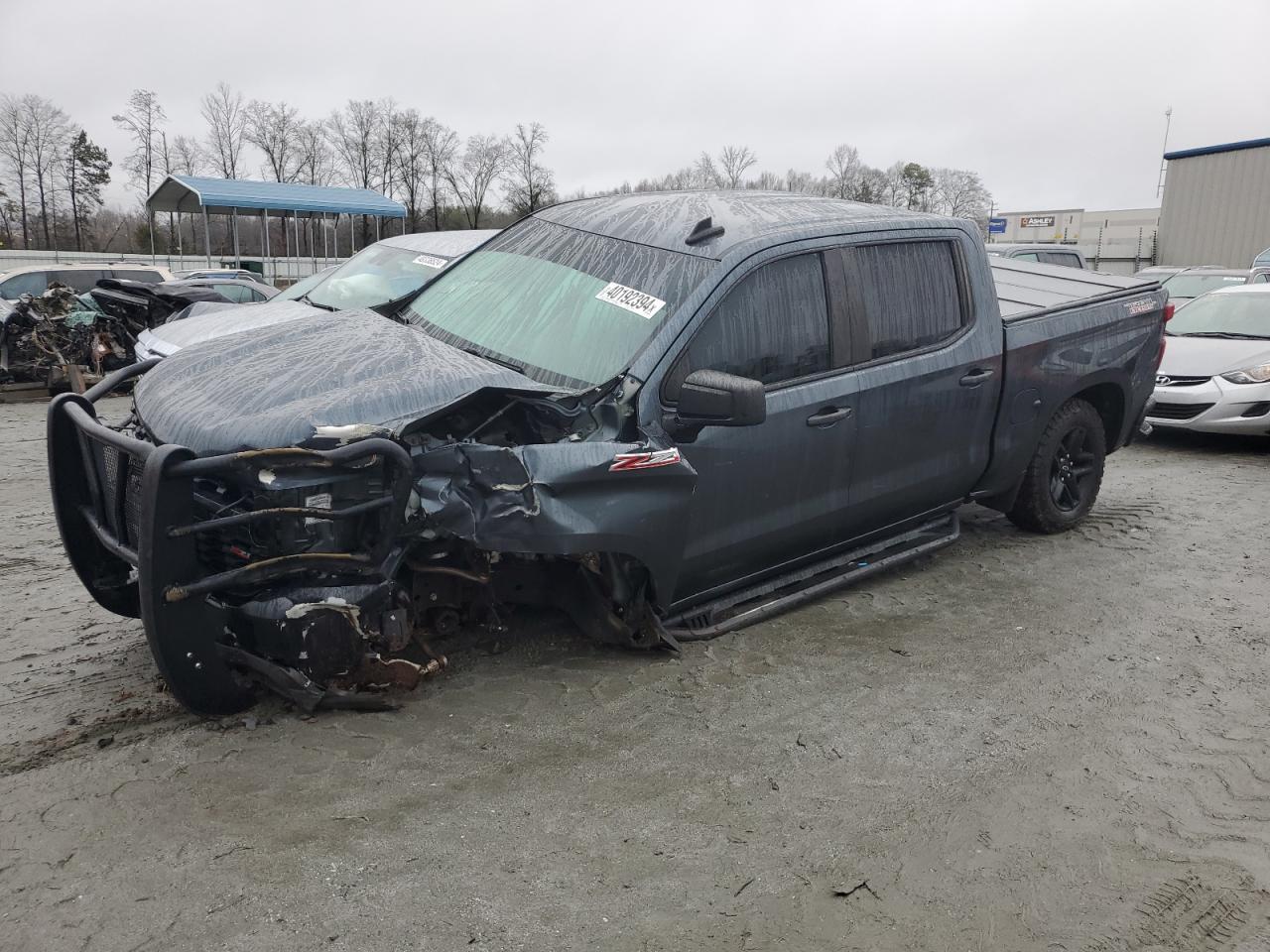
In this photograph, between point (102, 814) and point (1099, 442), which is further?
point (1099, 442)

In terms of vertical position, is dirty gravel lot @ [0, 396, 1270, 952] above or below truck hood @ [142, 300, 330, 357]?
below

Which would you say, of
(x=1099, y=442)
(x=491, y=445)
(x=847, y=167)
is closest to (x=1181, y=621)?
(x=1099, y=442)

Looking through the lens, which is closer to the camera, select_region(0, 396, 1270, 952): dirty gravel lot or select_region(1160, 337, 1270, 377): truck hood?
select_region(0, 396, 1270, 952): dirty gravel lot

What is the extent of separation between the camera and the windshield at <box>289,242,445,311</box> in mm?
9000

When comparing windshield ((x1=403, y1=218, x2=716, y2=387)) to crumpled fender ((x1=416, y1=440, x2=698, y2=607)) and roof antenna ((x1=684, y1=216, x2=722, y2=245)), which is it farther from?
crumpled fender ((x1=416, y1=440, x2=698, y2=607))

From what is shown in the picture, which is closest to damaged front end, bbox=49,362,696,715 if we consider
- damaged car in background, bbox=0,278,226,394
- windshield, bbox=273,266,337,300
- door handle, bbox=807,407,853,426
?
door handle, bbox=807,407,853,426

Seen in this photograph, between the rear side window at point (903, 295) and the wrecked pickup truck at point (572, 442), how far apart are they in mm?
15

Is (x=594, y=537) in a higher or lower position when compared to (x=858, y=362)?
lower

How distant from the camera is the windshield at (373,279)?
29.5ft

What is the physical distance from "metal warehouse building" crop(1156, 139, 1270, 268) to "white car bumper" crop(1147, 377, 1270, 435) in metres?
30.6

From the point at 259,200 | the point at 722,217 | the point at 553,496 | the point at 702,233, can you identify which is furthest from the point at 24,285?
the point at 259,200

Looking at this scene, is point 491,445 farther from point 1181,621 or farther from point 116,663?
point 1181,621

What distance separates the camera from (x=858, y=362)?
452 cm

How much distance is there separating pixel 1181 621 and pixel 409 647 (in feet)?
12.1
